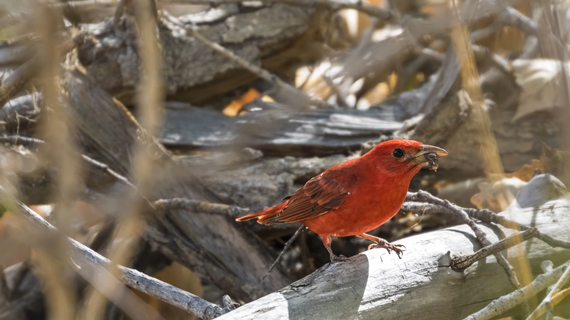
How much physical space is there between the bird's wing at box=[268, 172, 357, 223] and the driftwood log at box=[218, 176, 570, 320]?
33 centimetres

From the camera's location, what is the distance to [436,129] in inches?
149

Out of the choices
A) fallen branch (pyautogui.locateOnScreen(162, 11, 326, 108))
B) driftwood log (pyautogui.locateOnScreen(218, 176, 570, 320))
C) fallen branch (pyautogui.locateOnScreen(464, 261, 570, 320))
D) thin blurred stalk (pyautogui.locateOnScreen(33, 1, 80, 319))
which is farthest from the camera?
fallen branch (pyautogui.locateOnScreen(162, 11, 326, 108))

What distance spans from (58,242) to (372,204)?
1869mm

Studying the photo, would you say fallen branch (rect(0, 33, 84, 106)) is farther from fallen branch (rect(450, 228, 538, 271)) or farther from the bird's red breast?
fallen branch (rect(450, 228, 538, 271))

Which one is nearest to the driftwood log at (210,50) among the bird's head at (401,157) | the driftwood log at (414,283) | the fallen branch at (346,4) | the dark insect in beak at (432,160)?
the fallen branch at (346,4)

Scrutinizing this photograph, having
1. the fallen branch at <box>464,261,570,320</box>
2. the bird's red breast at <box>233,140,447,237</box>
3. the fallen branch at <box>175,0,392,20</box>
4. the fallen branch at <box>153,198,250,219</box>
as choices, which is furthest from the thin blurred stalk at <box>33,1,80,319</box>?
the fallen branch at <box>175,0,392,20</box>

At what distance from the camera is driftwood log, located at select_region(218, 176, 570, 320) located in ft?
7.69

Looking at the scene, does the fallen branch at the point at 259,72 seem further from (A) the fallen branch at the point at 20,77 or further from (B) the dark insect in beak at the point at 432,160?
(B) the dark insect in beak at the point at 432,160

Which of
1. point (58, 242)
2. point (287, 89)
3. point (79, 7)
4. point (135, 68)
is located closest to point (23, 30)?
point (58, 242)

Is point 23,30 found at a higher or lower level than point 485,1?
higher

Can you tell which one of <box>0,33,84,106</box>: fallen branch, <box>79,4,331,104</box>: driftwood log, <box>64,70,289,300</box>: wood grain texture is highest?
<box>0,33,84,106</box>: fallen branch

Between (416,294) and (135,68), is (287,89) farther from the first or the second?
(416,294)

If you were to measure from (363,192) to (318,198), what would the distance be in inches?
8.8

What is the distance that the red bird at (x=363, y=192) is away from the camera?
287 centimetres
